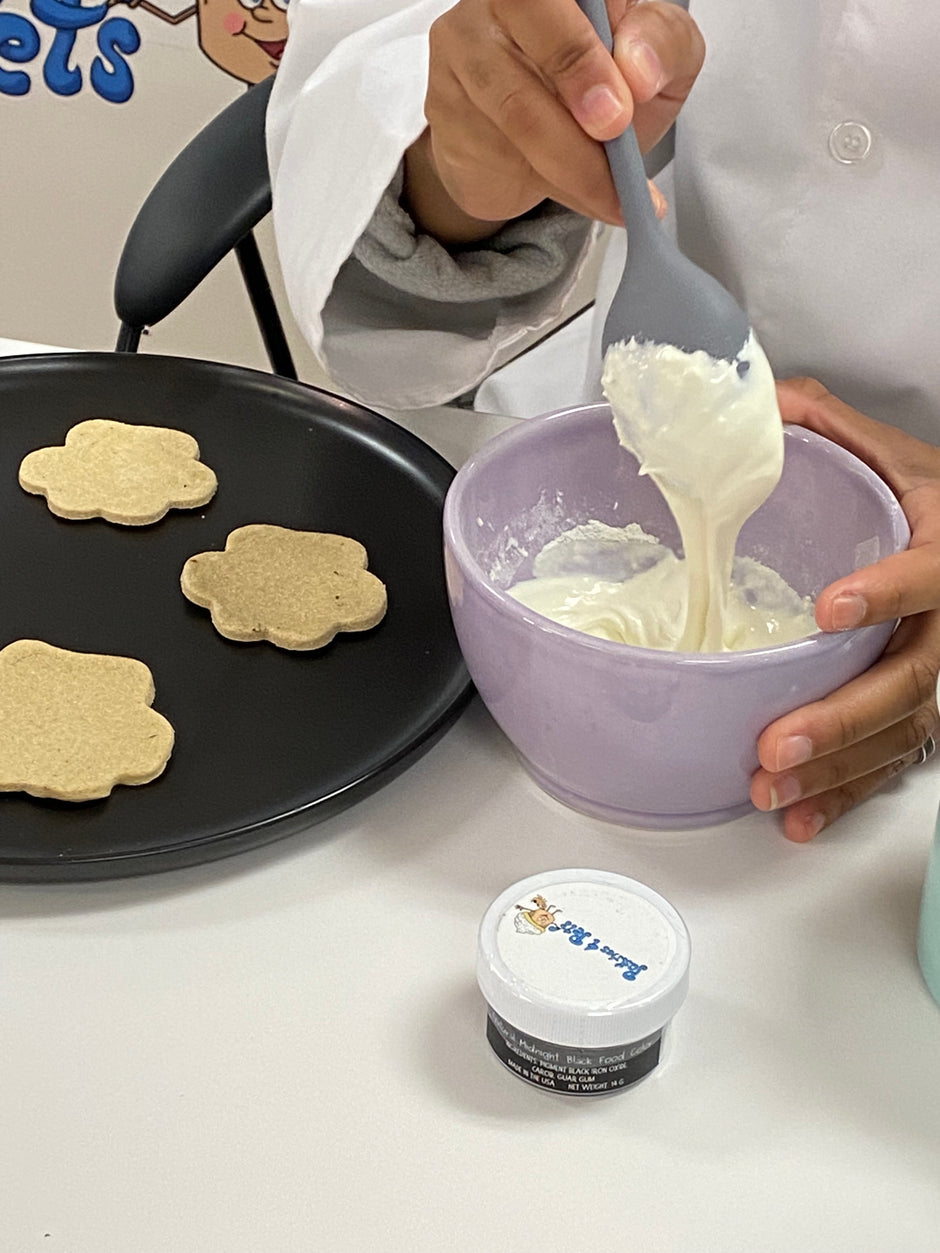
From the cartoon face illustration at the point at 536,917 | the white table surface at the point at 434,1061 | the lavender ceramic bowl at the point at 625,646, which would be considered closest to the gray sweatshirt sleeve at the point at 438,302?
the lavender ceramic bowl at the point at 625,646

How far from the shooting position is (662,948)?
52 cm

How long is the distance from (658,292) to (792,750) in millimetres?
205

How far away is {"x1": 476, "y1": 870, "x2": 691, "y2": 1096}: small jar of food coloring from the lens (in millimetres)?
490

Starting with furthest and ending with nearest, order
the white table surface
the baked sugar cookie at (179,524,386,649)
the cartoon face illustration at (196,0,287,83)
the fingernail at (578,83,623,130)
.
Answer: the cartoon face illustration at (196,0,287,83)
the baked sugar cookie at (179,524,386,649)
the fingernail at (578,83,623,130)
the white table surface

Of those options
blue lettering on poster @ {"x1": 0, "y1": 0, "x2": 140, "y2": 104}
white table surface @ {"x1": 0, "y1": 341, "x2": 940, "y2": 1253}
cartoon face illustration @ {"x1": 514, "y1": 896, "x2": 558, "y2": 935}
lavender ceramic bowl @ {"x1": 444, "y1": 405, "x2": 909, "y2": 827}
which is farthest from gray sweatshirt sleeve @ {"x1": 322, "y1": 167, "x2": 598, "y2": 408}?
blue lettering on poster @ {"x1": 0, "y1": 0, "x2": 140, "y2": 104}

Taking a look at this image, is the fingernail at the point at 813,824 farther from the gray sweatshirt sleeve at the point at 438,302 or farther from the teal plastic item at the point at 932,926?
the gray sweatshirt sleeve at the point at 438,302

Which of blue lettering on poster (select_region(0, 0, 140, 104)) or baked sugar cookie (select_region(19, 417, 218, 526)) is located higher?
baked sugar cookie (select_region(19, 417, 218, 526))

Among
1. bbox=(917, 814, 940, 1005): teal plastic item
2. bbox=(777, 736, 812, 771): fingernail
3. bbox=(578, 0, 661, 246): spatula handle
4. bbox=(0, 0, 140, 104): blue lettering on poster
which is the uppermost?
bbox=(578, 0, 661, 246): spatula handle

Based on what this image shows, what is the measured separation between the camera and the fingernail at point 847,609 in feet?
1.83

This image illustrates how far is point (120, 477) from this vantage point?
0.80 meters

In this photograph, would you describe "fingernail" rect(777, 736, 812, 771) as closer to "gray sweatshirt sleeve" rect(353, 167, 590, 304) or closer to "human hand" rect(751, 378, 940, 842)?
"human hand" rect(751, 378, 940, 842)

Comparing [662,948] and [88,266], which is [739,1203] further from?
[88,266]

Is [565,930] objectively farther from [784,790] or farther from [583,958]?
[784,790]

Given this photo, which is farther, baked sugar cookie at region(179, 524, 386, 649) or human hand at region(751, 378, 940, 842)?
baked sugar cookie at region(179, 524, 386, 649)
